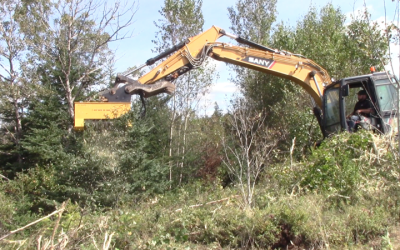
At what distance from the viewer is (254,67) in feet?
36.1

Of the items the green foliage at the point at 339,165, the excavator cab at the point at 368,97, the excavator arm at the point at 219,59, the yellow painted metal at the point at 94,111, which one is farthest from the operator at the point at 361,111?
the yellow painted metal at the point at 94,111

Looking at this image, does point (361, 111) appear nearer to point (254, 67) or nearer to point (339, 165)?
point (339, 165)

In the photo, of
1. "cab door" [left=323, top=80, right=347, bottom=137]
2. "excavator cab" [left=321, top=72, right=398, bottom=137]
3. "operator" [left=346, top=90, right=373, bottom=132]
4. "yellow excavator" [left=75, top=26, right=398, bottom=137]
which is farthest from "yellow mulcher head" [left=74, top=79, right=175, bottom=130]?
"operator" [left=346, top=90, right=373, bottom=132]

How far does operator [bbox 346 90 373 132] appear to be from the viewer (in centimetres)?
901

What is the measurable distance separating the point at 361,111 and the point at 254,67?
10.4ft

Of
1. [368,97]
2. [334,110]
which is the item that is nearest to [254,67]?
[334,110]

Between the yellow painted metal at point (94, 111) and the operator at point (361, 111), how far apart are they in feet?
17.0

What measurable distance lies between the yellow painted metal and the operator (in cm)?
518

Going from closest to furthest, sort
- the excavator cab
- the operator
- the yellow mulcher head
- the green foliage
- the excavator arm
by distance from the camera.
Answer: the green foliage, the excavator cab, the operator, the yellow mulcher head, the excavator arm

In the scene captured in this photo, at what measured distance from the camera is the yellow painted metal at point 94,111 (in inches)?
358

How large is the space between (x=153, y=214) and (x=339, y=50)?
13313mm

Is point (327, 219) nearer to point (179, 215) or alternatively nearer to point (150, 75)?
point (179, 215)

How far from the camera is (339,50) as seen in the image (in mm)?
17531

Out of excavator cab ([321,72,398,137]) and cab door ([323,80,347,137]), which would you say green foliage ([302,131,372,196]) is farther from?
cab door ([323,80,347,137])
